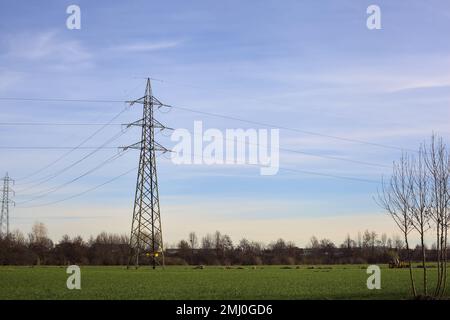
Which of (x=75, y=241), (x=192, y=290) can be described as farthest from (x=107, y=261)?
A: (x=192, y=290)

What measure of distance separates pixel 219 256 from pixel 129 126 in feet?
295

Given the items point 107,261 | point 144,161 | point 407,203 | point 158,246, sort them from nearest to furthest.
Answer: point 407,203 → point 144,161 → point 158,246 → point 107,261

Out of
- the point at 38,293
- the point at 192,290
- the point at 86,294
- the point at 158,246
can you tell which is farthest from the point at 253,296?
the point at 158,246

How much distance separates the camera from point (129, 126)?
209ft

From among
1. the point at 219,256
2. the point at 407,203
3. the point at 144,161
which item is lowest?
the point at 219,256

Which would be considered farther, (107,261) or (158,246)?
(107,261)

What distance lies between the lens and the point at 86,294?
35.5 meters

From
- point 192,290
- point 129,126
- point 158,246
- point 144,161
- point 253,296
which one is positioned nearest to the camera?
point 253,296

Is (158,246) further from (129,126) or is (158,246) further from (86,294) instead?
(86,294)

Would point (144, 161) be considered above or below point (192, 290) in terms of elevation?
above

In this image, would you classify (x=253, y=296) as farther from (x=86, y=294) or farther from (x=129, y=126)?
(x=129, y=126)
